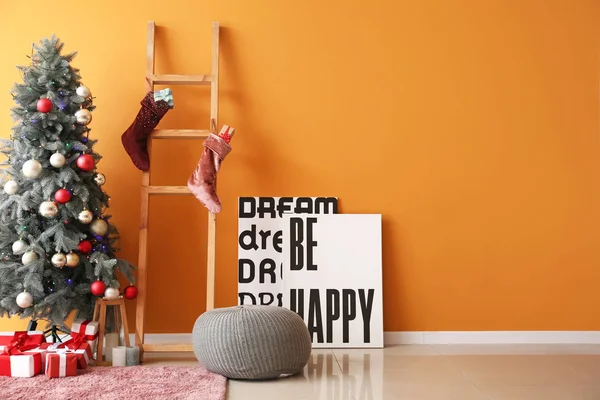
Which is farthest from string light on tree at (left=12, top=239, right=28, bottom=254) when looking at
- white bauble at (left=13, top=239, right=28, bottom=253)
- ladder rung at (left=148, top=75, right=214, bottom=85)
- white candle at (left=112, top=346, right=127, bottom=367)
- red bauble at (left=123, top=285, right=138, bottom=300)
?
ladder rung at (left=148, top=75, right=214, bottom=85)

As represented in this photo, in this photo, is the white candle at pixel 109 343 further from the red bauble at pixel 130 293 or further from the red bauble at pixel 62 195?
the red bauble at pixel 62 195

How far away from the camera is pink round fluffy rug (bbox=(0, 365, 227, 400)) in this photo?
234 centimetres

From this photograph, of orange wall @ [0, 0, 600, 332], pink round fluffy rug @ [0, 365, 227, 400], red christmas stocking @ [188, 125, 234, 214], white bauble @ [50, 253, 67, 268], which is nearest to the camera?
pink round fluffy rug @ [0, 365, 227, 400]

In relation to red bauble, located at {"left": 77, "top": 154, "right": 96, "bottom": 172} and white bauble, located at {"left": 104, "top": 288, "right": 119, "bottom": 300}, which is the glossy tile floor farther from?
red bauble, located at {"left": 77, "top": 154, "right": 96, "bottom": 172}

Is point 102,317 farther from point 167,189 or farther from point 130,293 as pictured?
point 167,189

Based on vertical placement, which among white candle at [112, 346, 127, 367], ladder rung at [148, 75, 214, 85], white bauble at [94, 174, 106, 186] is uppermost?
ladder rung at [148, 75, 214, 85]

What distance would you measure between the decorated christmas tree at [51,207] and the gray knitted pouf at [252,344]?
2.02 ft

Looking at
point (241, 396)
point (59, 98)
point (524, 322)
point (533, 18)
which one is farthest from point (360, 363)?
point (533, 18)

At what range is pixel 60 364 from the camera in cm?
263

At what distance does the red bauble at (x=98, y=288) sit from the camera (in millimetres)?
2975

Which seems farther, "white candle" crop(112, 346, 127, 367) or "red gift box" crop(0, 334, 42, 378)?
"white candle" crop(112, 346, 127, 367)

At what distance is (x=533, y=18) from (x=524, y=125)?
22.8 inches

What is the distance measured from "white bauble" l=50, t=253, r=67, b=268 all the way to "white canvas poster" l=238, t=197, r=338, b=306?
897 mm

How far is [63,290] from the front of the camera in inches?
117
